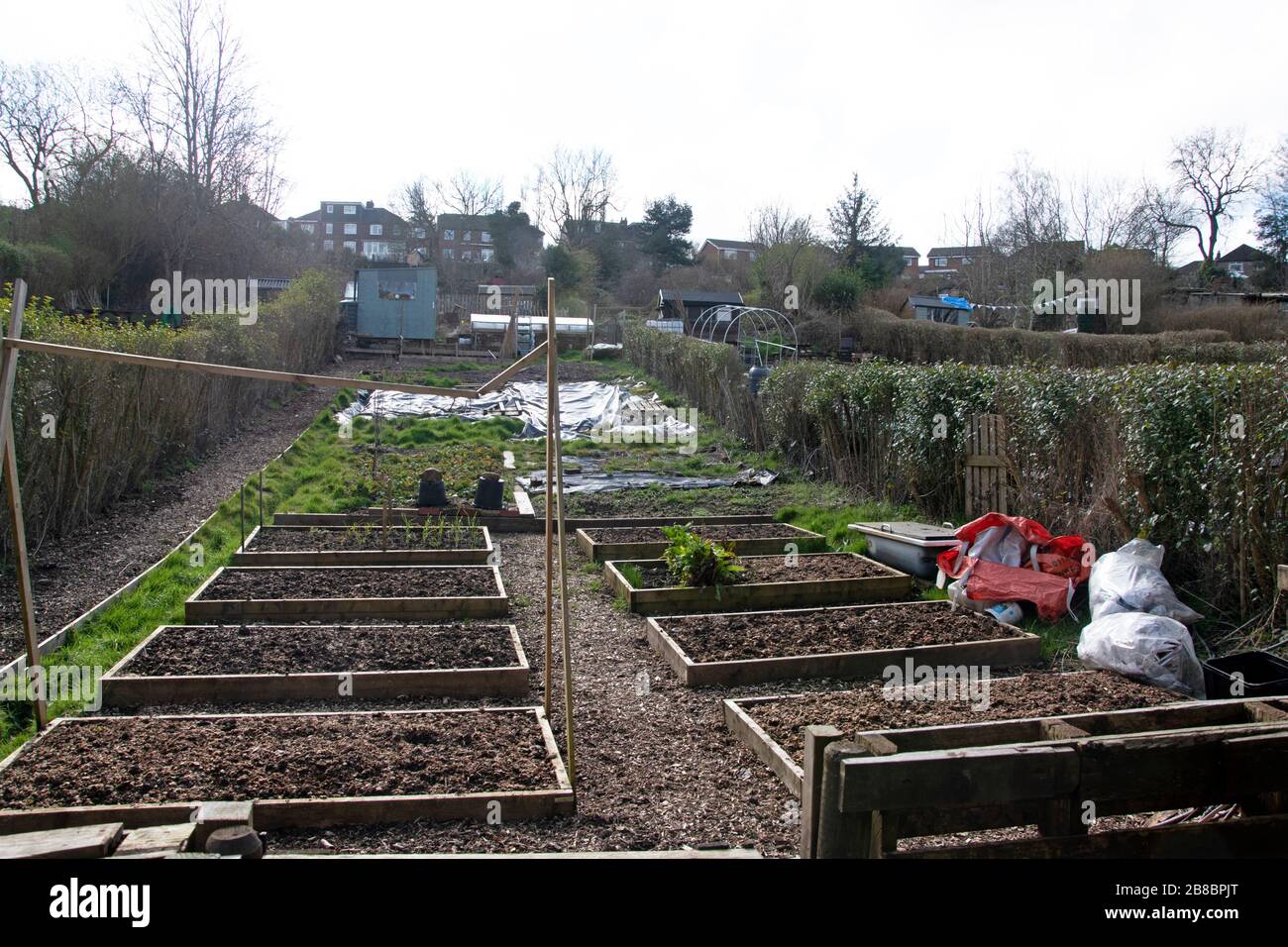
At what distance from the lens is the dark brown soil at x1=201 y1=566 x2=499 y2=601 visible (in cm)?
679

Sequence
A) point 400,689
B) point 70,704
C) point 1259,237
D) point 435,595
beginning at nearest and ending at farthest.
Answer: point 70,704 → point 400,689 → point 435,595 → point 1259,237

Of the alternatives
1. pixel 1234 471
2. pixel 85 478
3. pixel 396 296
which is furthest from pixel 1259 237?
pixel 85 478

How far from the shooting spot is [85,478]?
27.0ft

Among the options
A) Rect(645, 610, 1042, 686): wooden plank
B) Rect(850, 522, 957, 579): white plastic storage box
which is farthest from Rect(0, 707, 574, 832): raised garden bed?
Rect(850, 522, 957, 579): white plastic storage box

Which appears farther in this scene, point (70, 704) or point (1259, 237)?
point (1259, 237)

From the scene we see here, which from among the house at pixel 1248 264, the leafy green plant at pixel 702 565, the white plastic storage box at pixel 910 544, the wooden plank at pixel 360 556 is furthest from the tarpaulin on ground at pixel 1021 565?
the house at pixel 1248 264

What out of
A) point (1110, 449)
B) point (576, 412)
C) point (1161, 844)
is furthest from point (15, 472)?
point (576, 412)

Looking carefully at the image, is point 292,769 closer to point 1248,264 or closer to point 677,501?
point 677,501

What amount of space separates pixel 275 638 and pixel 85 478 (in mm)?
3676

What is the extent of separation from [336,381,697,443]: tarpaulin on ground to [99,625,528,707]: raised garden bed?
32.4ft

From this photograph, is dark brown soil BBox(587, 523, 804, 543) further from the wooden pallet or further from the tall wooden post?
the wooden pallet

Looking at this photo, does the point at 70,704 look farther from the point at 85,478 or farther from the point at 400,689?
the point at 85,478

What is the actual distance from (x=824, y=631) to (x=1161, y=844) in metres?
3.66

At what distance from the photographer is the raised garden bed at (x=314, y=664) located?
16.4 feet
